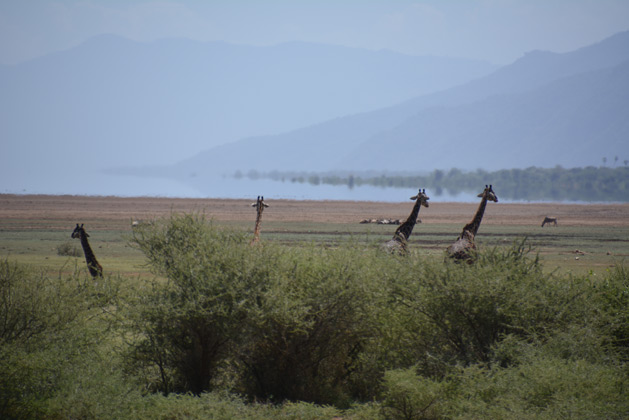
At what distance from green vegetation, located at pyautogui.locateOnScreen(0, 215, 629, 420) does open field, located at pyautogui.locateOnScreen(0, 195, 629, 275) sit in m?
1.90

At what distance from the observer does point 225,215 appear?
72.9 m

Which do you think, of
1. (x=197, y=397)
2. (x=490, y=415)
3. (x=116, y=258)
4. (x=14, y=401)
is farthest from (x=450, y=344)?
(x=116, y=258)

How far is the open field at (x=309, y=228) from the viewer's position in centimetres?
3734

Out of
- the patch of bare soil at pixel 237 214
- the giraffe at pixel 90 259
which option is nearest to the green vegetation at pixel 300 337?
the giraffe at pixel 90 259

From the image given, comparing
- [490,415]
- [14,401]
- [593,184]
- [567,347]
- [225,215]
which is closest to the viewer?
[490,415]

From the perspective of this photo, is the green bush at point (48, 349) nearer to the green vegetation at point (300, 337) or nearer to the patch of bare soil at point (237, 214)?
the green vegetation at point (300, 337)

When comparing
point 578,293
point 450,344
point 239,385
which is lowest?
point 239,385

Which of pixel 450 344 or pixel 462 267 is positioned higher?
pixel 462 267

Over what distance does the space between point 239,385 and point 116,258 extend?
25.6 m

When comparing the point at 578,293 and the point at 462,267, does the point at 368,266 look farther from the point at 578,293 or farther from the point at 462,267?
the point at 578,293

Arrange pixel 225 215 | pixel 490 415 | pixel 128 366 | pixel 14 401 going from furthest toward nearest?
pixel 225 215 < pixel 128 366 < pixel 14 401 < pixel 490 415

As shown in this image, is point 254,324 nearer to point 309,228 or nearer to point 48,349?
point 48,349

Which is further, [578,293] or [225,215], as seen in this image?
[225,215]

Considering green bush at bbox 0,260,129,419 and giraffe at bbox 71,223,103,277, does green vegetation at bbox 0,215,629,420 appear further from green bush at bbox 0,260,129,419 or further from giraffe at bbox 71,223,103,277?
giraffe at bbox 71,223,103,277
